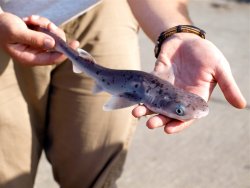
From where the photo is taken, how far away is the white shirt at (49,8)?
2.60 m

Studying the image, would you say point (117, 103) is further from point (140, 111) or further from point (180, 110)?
point (180, 110)

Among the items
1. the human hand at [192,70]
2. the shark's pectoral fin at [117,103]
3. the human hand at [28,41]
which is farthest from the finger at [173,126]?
the human hand at [28,41]

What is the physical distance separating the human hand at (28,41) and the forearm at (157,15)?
35 centimetres

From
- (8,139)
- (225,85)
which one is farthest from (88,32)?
(225,85)

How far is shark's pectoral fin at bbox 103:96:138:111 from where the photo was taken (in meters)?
2.23

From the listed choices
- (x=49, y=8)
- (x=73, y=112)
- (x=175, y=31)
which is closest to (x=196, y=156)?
(x=73, y=112)

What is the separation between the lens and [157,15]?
2.69 meters

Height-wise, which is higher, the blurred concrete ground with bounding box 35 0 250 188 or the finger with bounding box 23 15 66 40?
the finger with bounding box 23 15 66 40

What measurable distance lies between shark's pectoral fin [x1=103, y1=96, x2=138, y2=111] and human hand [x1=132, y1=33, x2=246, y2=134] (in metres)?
0.07

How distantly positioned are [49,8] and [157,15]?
457mm

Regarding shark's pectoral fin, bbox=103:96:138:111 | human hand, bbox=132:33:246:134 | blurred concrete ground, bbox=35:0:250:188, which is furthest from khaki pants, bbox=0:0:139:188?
blurred concrete ground, bbox=35:0:250:188

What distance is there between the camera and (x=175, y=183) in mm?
3533

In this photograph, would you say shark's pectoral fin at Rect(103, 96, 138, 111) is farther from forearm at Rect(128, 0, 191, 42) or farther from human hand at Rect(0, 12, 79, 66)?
forearm at Rect(128, 0, 191, 42)

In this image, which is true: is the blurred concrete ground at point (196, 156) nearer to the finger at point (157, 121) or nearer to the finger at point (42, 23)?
the finger at point (42, 23)
